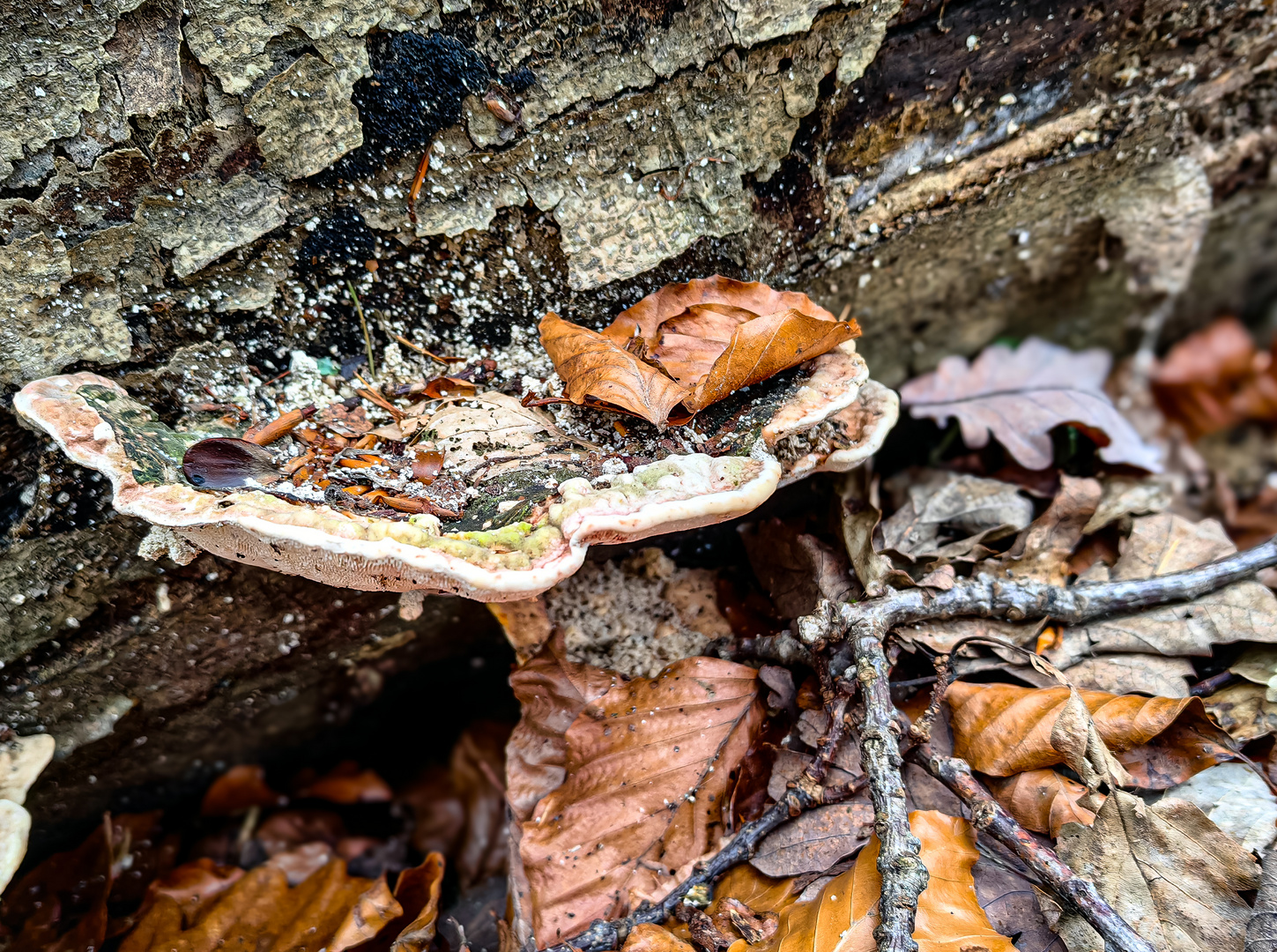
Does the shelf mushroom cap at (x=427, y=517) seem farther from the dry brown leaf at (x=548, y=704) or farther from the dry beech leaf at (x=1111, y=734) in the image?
the dry beech leaf at (x=1111, y=734)

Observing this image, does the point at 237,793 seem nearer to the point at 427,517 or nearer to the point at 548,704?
the point at 548,704

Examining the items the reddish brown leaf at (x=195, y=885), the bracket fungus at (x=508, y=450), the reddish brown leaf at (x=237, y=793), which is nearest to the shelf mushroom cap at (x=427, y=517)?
the bracket fungus at (x=508, y=450)

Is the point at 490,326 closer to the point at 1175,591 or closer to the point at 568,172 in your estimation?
the point at 568,172

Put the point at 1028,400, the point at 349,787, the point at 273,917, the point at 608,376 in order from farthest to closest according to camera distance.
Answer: the point at 349,787 → the point at 1028,400 → the point at 273,917 → the point at 608,376

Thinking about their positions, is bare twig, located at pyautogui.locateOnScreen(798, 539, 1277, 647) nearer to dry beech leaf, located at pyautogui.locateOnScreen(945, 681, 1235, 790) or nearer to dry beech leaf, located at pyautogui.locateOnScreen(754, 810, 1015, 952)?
dry beech leaf, located at pyautogui.locateOnScreen(945, 681, 1235, 790)

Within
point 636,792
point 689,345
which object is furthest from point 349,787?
point 689,345

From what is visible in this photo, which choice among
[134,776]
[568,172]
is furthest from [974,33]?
[134,776]
